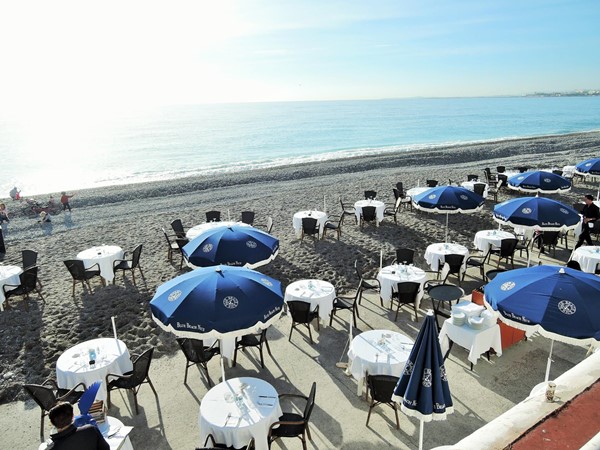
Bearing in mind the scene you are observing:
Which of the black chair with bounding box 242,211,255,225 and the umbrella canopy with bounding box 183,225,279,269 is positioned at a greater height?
the umbrella canopy with bounding box 183,225,279,269

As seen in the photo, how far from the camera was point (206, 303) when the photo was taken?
570 centimetres

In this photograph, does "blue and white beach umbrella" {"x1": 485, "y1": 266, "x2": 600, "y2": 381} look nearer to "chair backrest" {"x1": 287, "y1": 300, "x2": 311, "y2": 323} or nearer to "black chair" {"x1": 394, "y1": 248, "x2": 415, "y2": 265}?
"chair backrest" {"x1": 287, "y1": 300, "x2": 311, "y2": 323}

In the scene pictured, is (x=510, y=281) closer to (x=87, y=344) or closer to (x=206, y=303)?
(x=206, y=303)

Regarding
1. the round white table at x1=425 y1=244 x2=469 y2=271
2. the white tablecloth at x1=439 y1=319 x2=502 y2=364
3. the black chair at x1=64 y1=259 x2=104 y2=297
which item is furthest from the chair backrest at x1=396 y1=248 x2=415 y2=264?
the black chair at x1=64 y1=259 x2=104 y2=297

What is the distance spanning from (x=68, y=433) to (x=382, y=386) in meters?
3.75

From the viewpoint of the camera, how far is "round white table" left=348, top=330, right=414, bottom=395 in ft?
19.8

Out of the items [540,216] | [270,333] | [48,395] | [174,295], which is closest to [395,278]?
[270,333]

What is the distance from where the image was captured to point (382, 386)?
560 cm

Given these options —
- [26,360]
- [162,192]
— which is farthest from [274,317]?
[162,192]

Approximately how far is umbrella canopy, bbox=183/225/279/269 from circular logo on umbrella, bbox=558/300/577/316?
5088 mm

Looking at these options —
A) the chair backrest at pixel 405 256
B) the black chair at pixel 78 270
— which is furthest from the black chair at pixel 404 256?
the black chair at pixel 78 270

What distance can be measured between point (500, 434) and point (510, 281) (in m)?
3.06

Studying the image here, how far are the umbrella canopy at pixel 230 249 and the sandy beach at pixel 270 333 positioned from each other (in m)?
1.57

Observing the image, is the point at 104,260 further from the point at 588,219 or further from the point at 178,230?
the point at 588,219
